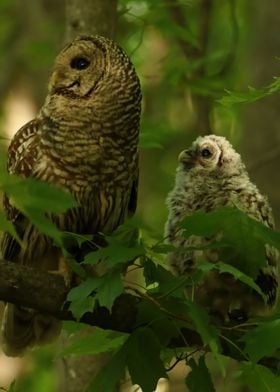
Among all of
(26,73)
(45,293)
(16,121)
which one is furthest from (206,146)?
(26,73)

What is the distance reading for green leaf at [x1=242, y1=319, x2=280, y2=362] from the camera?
3.70 meters

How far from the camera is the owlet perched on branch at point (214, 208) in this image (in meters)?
5.01

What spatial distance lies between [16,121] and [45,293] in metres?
5.12

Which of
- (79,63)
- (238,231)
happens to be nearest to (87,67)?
(79,63)

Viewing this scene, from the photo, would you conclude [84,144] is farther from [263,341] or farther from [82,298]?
[263,341]

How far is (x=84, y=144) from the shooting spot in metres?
4.97

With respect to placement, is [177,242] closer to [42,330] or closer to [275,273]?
[275,273]

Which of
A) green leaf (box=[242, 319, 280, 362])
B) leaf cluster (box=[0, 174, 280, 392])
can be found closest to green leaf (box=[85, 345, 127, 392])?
leaf cluster (box=[0, 174, 280, 392])

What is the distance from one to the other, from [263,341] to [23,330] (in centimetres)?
200

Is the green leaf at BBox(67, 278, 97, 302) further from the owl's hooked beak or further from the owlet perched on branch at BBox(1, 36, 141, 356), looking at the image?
the owl's hooked beak

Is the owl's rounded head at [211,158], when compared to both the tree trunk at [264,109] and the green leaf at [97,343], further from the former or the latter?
the tree trunk at [264,109]

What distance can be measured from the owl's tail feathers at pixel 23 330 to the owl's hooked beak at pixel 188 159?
105 centimetres

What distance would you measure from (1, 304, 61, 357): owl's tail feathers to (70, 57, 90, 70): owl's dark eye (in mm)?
1265

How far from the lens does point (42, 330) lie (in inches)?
214
